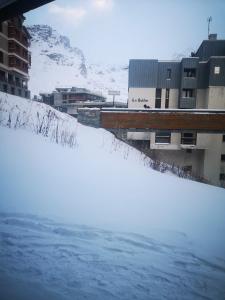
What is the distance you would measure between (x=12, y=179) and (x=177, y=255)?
2049 millimetres

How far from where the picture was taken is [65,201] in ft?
8.46

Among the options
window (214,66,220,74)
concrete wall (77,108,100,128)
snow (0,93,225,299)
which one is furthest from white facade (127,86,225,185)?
snow (0,93,225,299)

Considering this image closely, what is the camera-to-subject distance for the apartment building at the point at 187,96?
1836 centimetres

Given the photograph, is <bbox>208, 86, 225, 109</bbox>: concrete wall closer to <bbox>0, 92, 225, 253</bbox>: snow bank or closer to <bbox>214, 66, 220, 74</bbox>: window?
<bbox>214, 66, 220, 74</bbox>: window

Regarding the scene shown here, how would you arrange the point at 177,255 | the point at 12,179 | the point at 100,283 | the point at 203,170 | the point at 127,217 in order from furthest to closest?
1. the point at 203,170
2. the point at 12,179
3. the point at 127,217
4. the point at 177,255
5. the point at 100,283

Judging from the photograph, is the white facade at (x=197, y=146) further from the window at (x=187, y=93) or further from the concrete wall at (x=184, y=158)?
the window at (x=187, y=93)

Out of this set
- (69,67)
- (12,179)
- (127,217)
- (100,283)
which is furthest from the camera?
(69,67)

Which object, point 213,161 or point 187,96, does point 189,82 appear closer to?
point 187,96

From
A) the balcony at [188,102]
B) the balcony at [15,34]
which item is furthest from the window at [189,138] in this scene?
the balcony at [15,34]

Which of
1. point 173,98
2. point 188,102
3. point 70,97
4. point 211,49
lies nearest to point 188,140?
point 188,102

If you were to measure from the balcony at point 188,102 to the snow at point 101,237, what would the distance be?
56.5ft

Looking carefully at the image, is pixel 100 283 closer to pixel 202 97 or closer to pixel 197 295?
pixel 197 295

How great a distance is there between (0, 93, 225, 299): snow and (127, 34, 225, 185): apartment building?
15023 mm

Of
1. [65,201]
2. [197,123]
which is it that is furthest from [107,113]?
[65,201]
